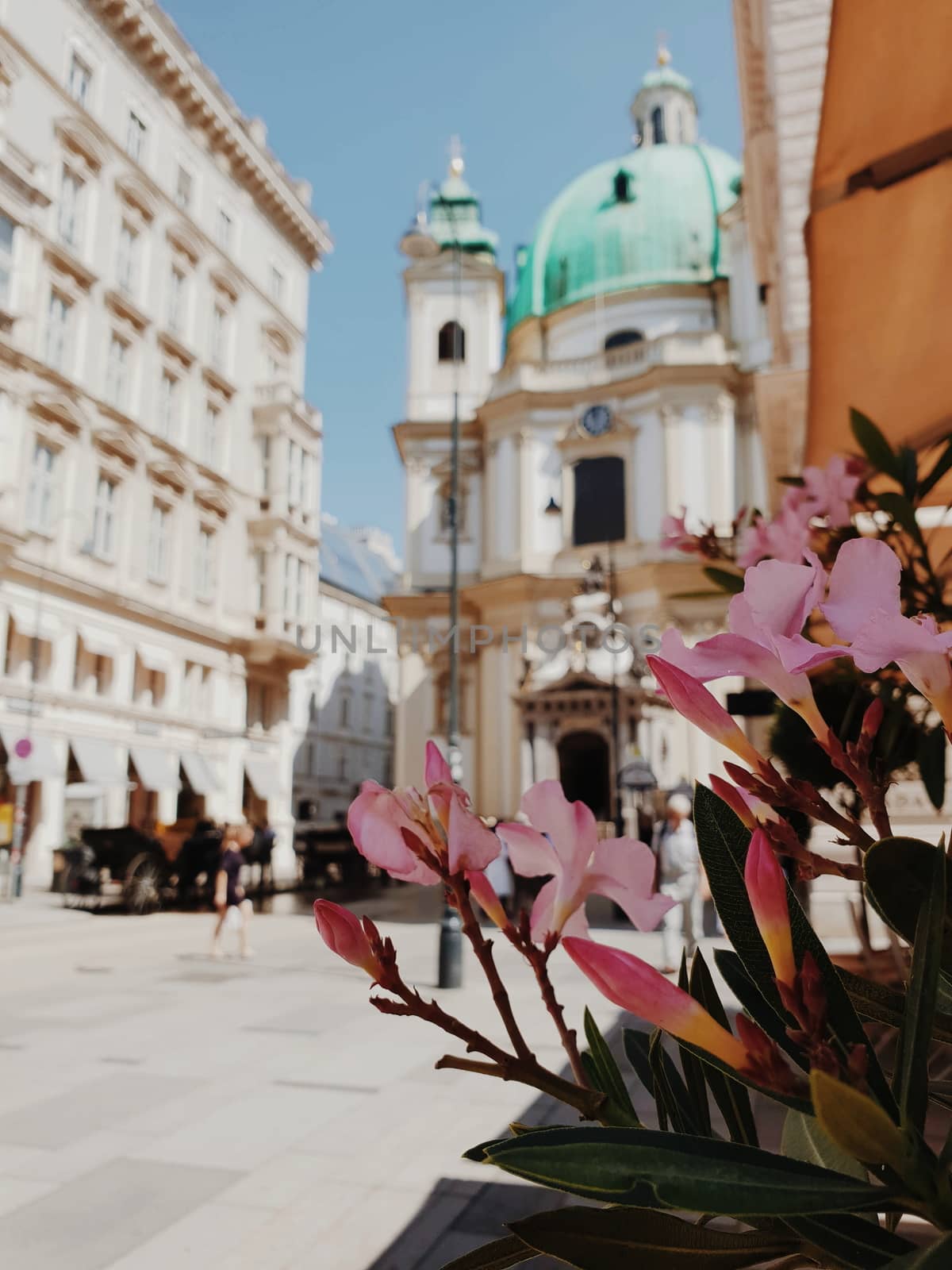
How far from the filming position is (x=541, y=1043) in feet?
21.6

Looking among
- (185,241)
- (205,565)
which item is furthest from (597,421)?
(185,241)

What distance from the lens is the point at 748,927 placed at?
0.92 m

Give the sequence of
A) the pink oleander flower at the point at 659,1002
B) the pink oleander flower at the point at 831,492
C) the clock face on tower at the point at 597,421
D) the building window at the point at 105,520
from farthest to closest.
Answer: the clock face on tower at the point at 597,421 < the building window at the point at 105,520 < the pink oleander flower at the point at 831,492 < the pink oleander flower at the point at 659,1002

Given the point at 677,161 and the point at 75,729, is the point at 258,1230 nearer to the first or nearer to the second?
the point at 75,729

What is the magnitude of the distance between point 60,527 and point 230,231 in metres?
14.7

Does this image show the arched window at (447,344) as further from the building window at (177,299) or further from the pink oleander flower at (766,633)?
the pink oleander flower at (766,633)

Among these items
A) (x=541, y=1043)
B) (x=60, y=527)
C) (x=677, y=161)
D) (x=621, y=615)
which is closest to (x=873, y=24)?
(x=541, y=1043)

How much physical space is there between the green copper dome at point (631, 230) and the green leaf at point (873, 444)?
123 ft

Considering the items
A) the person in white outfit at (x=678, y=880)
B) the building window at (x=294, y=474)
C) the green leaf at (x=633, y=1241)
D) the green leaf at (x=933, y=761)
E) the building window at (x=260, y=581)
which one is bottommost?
the person in white outfit at (x=678, y=880)

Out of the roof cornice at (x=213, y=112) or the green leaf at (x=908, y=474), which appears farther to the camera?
the roof cornice at (x=213, y=112)

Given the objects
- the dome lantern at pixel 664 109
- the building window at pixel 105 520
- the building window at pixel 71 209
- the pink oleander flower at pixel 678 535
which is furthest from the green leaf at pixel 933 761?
the dome lantern at pixel 664 109

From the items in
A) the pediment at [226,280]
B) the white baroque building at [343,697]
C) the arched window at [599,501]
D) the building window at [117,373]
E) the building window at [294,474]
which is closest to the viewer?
the building window at [117,373]

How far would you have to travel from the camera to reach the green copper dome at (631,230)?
38.4m

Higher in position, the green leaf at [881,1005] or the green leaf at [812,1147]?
the green leaf at [881,1005]
